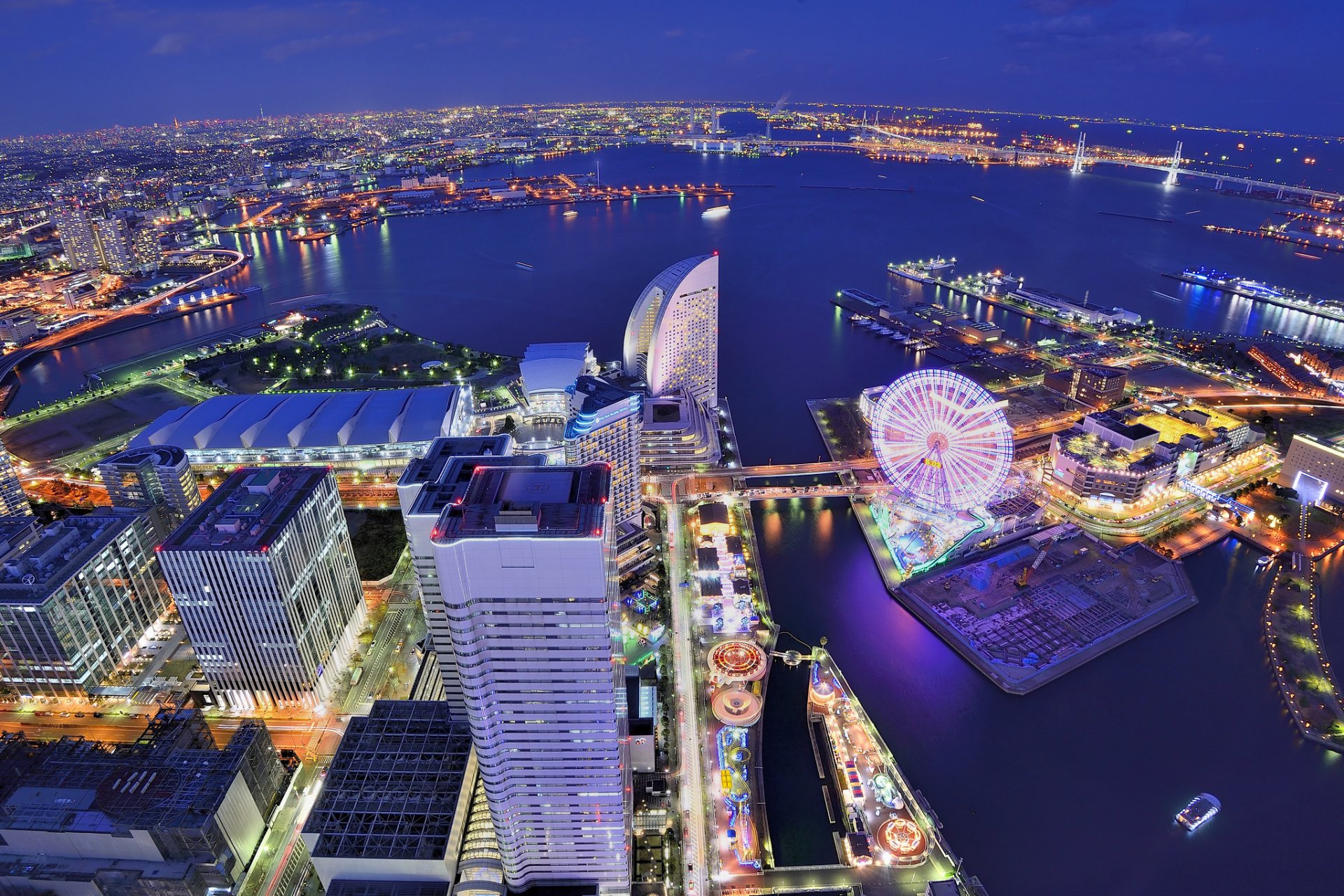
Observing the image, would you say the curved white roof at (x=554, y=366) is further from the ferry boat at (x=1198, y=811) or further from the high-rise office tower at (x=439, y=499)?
the ferry boat at (x=1198, y=811)

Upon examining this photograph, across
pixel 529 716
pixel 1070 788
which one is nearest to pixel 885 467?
pixel 1070 788

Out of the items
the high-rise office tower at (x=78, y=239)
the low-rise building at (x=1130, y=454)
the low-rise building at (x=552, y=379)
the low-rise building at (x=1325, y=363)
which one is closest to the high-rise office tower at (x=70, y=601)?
the low-rise building at (x=552, y=379)

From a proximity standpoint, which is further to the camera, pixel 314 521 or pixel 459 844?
pixel 314 521

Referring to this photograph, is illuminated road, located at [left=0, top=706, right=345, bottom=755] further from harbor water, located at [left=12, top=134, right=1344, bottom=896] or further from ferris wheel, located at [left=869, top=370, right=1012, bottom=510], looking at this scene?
ferris wheel, located at [left=869, top=370, right=1012, bottom=510]

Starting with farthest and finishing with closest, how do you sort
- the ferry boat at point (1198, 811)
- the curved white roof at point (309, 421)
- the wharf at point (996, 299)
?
1. the wharf at point (996, 299)
2. the curved white roof at point (309, 421)
3. the ferry boat at point (1198, 811)

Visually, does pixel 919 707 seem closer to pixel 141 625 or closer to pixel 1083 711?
pixel 1083 711

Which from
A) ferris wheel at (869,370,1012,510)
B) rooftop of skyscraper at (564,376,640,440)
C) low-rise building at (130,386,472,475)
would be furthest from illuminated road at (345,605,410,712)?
ferris wheel at (869,370,1012,510)
